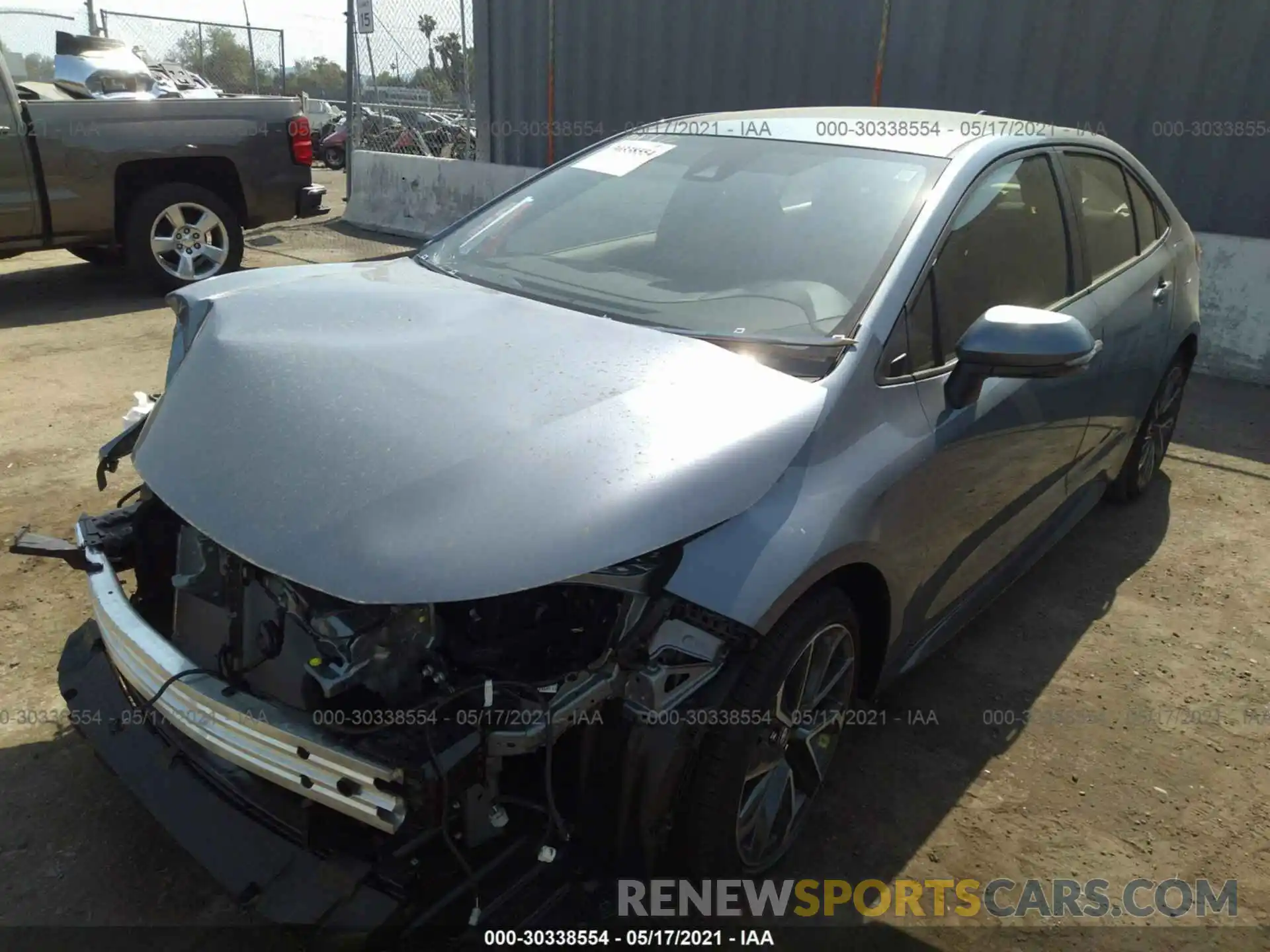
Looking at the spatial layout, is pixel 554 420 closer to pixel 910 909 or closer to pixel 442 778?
pixel 442 778

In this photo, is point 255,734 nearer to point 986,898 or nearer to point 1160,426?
point 986,898

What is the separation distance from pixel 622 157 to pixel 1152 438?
9.72ft

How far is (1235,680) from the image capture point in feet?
11.4

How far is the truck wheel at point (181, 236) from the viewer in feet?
25.3

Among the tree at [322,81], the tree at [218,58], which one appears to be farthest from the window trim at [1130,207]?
the tree at [322,81]

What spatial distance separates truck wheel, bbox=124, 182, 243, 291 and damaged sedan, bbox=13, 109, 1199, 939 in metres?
5.40

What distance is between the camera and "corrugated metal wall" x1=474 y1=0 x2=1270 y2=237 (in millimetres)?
7574

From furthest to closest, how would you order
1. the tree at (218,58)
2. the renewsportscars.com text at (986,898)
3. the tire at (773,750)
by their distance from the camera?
1. the tree at (218,58)
2. the renewsportscars.com text at (986,898)
3. the tire at (773,750)

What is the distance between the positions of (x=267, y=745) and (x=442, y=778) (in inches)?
15.0

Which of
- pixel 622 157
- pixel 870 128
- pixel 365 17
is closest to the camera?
pixel 870 128

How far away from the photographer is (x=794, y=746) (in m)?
2.44

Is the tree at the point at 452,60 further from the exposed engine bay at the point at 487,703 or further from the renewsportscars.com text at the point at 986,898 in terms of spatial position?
the renewsportscars.com text at the point at 986,898

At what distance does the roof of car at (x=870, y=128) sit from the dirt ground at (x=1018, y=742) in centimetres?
177

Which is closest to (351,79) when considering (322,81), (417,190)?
(417,190)
